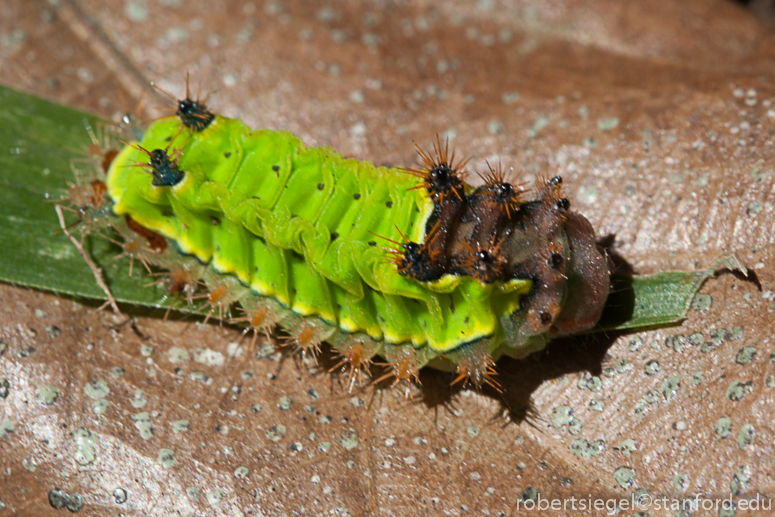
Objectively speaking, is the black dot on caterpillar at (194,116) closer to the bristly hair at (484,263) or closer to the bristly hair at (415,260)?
the bristly hair at (415,260)


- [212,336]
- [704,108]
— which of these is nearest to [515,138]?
[704,108]

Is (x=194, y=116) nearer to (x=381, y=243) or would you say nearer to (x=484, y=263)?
(x=381, y=243)

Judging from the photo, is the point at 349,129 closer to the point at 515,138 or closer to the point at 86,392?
the point at 515,138

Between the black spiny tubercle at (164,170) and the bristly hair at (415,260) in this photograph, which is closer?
the bristly hair at (415,260)

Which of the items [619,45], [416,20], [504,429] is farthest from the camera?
[416,20]

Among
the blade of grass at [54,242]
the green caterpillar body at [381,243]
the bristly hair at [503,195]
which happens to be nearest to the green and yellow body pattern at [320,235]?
the green caterpillar body at [381,243]

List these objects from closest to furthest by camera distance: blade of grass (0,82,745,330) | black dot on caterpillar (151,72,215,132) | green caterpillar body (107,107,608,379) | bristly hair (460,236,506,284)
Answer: bristly hair (460,236,506,284)
green caterpillar body (107,107,608,379)
blade of grass (0,82,745,330)
black dot on caterpillar (151,72,215,132)

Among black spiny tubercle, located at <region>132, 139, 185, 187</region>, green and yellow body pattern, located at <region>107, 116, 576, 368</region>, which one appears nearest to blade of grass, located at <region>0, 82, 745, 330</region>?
green and yellow body pattern, located at <region>107, 116, 576, 368</region>

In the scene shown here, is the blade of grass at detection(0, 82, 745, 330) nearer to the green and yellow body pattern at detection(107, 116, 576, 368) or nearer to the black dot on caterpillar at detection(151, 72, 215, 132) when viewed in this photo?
the green and yellow body pattern at detection(107, 116, 576, 368)
